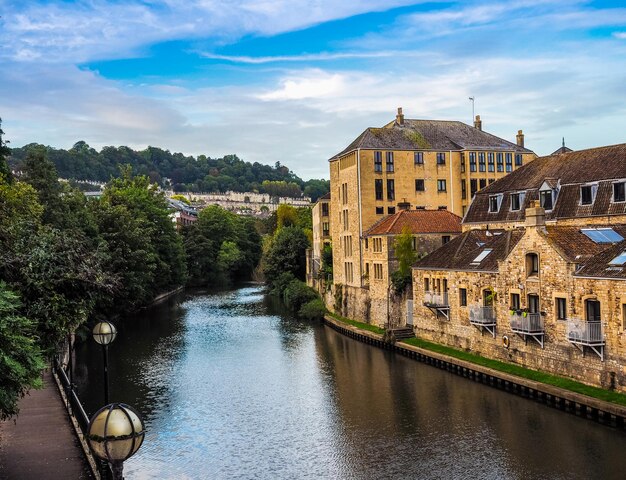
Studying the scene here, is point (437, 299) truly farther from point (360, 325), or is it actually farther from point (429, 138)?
point (429, 138)

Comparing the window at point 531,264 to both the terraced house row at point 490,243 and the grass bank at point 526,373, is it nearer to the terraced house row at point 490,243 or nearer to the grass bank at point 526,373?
the terraced house row at point 490,243

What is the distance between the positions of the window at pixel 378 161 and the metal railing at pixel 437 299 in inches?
676

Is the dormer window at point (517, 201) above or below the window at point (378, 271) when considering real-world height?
above

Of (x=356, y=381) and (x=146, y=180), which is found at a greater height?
(x=146, y=180)

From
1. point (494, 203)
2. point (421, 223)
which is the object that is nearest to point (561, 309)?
point (494, 203)

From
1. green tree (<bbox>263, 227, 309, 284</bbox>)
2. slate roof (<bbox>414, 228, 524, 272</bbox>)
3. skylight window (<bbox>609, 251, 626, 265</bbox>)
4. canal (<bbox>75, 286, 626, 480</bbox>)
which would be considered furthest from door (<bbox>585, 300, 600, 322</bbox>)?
green tree (<bbox>263, 227, 309, 284</bbox>)

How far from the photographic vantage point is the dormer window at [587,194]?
3966 cm

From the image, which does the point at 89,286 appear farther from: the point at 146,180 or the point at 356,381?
the point at 146,180

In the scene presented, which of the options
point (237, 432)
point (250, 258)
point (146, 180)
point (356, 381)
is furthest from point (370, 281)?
point (250, 258)

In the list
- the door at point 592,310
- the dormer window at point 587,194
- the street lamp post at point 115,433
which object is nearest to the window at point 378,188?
the dormer window at point 587,194

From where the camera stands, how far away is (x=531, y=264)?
34.2 meters

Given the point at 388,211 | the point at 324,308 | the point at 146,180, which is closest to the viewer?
the point at 388,211

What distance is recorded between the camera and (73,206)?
5781 centimetres

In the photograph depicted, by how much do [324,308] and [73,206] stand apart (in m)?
23.3
